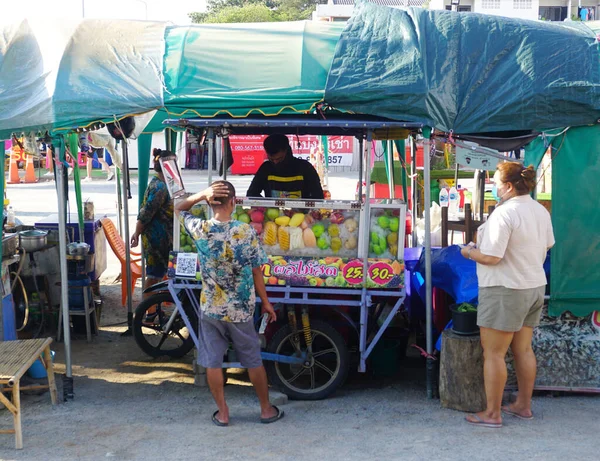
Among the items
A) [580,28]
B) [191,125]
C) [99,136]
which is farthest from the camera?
[99,136]

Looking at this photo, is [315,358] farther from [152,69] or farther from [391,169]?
[391,169]

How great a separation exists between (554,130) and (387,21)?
1.60m

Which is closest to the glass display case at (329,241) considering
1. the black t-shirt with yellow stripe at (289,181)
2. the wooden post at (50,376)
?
the black t-shirt with yellow stripe at (289,181)

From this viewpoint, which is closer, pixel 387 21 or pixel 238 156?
pixel 387 21

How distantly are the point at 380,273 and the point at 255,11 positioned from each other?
43858mm

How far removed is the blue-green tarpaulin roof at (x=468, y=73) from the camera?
5578mm

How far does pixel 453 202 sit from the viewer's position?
1114 centimetres

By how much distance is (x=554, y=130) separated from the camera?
18.8 feet

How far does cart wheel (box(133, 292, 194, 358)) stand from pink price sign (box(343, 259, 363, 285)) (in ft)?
6.55

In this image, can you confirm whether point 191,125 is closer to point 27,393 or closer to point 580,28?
point 27,393

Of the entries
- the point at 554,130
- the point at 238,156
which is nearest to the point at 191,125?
the point at 554,130

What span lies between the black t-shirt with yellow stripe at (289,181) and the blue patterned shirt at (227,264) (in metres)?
2.09

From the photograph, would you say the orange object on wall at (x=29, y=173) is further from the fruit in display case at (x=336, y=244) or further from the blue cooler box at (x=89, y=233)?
the fruit in display case at (x=336, y=244)

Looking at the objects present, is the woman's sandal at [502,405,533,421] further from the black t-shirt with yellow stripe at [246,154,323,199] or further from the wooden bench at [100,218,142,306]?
the wooden bench at [100,218,142,306]
